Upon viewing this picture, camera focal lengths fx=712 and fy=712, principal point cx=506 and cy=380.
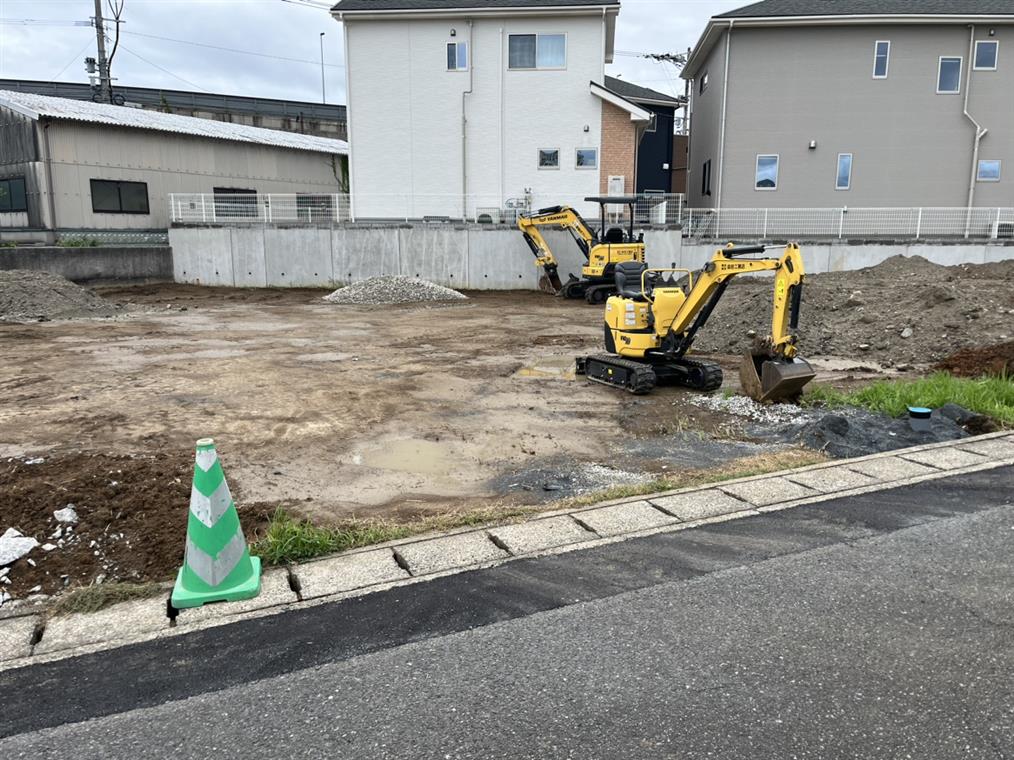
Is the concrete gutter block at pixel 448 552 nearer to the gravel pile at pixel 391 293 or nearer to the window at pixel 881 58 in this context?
the gravel pile at pixel 391 293

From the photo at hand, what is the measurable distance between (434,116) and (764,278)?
1075cm

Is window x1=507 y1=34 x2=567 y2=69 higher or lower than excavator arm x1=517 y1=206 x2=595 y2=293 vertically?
higher

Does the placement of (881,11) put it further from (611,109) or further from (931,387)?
(931,387)

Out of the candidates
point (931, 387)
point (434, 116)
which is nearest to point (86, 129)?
point (434, 116)

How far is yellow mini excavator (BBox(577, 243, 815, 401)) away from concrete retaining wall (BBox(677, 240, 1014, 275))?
39.7 feet

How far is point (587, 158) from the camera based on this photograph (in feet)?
69.0

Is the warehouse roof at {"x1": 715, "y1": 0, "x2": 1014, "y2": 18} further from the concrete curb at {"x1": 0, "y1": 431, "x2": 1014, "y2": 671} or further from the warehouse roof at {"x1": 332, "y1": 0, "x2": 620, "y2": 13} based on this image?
the concrete curb at {"x1": 0, "y1": 431, "x2": 1014, "y2": 671}

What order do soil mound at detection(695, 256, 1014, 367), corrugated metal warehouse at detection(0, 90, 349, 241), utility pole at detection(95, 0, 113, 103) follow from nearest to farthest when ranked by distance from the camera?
soil mound at detection(695, 256, 1014, 367) → corrugated metal warehouse at detection(0, 90, 349, 241) → utility pole at detection(95, 0, 113, 103)

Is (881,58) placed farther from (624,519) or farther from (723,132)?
(624,519)

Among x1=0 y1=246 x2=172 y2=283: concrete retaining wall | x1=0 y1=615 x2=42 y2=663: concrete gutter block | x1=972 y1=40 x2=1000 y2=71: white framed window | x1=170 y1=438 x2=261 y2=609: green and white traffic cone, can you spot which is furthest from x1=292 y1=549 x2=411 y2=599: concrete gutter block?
x1=972 y1=40 x2=1000 y2=71: white framed window

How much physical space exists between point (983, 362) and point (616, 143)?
14167mm

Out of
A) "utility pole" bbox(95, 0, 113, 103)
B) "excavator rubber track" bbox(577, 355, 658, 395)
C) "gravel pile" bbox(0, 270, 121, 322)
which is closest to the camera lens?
"excavator rubber track" bbox(577, 355, 658, 395)

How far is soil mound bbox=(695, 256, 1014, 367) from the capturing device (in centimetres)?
1037

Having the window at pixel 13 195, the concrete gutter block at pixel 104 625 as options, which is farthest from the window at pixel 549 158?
the concrete gutter block at pixel 104 625
